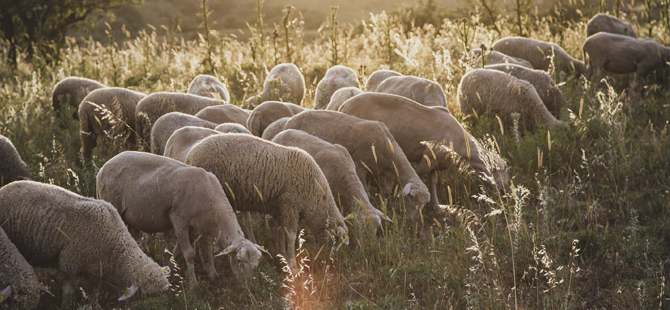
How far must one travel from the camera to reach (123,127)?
8570mm

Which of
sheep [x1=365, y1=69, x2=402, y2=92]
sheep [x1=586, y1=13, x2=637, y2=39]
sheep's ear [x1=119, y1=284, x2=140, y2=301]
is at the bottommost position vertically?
sheep's ear [x1=119, y1=284, x2=140, y2=301]

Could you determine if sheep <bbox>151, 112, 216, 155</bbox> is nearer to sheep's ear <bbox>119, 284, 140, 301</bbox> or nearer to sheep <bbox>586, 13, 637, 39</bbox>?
sheep's ear <bbox>119, 284, 140, 301</bbox>

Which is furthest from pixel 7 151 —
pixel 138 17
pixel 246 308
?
pixel 138 17

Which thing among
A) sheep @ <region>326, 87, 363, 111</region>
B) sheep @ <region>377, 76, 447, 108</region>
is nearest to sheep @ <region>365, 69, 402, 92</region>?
sheep @ <region>377, 76, 447, 108</region>

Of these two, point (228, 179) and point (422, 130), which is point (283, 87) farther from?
point (228, 179)

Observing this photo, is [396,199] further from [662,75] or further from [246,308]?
[662,75]

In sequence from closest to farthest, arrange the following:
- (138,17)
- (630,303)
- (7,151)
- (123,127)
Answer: (630,303) → (7,151) → (123,127) → (138,17)

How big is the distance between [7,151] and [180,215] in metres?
3.55

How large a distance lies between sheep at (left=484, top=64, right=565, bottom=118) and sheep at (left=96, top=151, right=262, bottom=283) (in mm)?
6026

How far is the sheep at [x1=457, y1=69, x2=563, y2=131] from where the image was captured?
8.09 meters

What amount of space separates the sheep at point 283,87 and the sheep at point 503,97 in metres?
3.31

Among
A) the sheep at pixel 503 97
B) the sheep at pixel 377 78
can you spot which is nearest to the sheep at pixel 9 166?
the sheep at pixel 377 78

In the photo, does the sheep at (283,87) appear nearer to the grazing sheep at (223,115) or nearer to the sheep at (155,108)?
the sheep at (155,108)

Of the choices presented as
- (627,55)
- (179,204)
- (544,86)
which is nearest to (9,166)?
(179,204)
